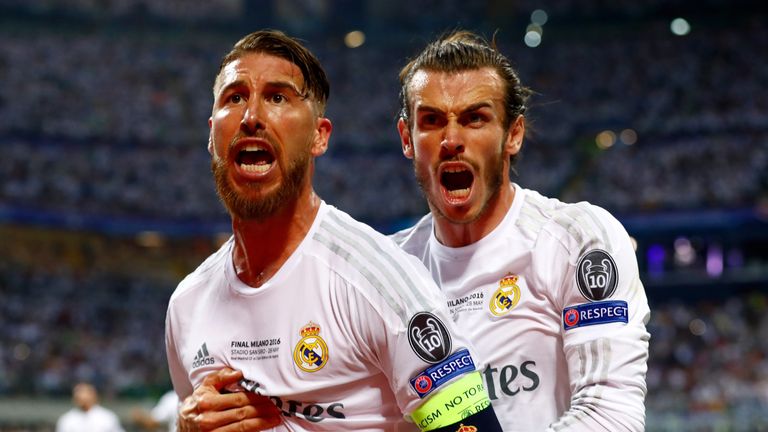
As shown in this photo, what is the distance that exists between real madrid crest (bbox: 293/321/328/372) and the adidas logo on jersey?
325mm

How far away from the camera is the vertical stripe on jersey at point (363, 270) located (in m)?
2.48

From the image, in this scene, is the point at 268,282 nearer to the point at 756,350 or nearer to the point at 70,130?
the point at 756,350

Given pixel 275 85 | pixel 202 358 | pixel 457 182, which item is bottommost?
A: pixel 202 358

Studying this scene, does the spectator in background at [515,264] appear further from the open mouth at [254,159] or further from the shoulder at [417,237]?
the open mouth at [254,159]

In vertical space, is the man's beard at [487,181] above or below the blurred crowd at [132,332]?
below

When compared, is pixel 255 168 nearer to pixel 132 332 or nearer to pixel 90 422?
pixel 90 422

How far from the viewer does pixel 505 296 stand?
305cm

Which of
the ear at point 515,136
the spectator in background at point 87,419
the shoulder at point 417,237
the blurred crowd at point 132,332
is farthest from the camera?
the blurred crowd at point 132,332

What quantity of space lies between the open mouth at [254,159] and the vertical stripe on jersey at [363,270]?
0.26 m

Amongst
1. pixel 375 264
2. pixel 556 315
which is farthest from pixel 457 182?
pixel 375 264

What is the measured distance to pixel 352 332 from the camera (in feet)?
8.31

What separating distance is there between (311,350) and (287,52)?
2.91 feet

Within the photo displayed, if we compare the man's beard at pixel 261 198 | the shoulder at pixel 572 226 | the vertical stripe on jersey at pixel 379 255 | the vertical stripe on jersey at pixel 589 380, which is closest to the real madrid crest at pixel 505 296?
the shoulder at pixel 572 226

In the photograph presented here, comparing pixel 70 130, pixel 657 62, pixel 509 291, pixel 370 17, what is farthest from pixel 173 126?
pixel 509 291
